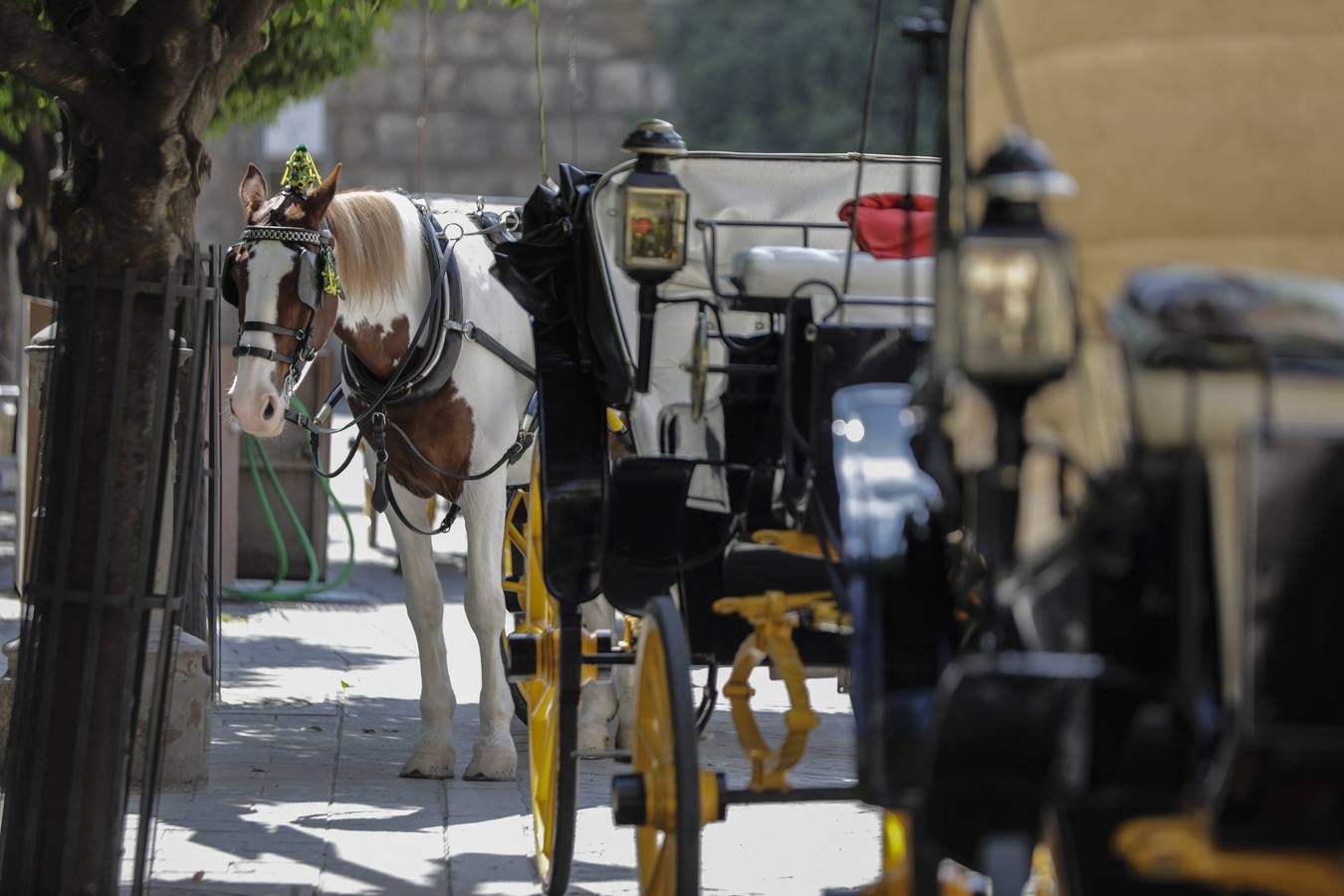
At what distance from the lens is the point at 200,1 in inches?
185

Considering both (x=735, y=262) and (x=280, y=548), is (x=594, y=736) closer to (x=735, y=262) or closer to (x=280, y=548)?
(x=735, y=262)

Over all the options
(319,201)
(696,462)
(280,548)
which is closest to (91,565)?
(696,462)

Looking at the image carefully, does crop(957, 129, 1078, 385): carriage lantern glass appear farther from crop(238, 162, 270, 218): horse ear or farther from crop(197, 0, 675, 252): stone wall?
crop(197, 0, 675, 252): stone wall

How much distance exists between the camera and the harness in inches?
249

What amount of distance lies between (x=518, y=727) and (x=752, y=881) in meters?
2.64

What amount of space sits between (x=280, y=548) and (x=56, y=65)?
7.58 m

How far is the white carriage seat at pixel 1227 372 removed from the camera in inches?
91.2

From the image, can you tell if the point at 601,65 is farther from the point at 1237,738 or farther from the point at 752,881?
the point at 1237,738

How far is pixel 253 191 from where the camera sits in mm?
6621

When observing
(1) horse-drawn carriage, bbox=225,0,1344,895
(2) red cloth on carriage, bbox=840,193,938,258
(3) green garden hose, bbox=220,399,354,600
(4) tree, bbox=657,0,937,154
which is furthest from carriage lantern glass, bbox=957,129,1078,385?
(4) tree, bbox=657,0,937,154

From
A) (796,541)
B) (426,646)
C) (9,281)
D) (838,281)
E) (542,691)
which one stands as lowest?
(542,691)

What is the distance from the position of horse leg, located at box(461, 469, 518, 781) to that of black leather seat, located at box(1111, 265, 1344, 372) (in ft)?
14.5

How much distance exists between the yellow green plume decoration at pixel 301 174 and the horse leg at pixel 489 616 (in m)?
1.10

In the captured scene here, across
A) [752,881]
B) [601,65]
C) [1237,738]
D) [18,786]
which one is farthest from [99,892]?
[601,65]
